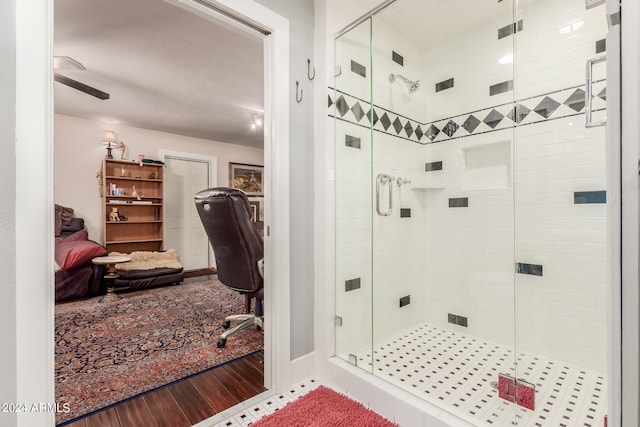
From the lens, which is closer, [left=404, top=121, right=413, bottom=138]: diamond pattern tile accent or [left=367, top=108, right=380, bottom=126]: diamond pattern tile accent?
[left=367, top=108, right=380, bottom=126]: diamond pattern tile accent

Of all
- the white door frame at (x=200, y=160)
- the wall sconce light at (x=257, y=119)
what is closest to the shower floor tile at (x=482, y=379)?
the wall sconce light at (x=257, y=119)

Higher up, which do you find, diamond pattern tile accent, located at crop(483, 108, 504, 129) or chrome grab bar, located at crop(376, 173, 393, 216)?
diamond pattern tile accent, located at crop(483, 108, 504, 129)

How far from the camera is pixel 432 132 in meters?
2.36

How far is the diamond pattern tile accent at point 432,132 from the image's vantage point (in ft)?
7.68

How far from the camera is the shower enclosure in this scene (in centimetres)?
169

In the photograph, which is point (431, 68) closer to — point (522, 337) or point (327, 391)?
point (522, 337)

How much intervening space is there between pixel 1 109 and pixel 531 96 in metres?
2.62

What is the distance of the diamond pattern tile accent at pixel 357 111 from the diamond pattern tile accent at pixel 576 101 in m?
1.28

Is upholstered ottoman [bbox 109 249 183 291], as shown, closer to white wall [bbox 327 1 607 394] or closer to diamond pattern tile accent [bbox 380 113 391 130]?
white wall [bbox 327 1 607 394]

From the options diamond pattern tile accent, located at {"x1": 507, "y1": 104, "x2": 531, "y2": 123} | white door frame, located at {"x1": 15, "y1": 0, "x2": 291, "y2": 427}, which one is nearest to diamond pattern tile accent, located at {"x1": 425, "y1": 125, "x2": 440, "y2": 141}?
diamond pattern tile accent, located at {"x1": 507, "y1": 104, "x2": 531, "y2": 123}

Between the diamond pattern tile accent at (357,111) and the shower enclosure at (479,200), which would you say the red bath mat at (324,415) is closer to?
the shower enclosure at (479,200)

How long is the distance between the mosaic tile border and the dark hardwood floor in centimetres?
174

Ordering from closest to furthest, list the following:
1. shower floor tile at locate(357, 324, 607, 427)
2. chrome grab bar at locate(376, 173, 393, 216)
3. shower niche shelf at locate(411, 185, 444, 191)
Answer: shower floor tile at locate(357, 324, 607, 427), chrome grab bar at locate(376, 173, 393, 216), shower niche shelf at locate(411, 185, 444, 191)

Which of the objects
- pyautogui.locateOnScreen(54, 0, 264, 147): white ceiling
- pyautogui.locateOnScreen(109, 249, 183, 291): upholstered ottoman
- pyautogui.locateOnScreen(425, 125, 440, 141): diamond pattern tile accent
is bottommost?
pyautogui.locateOnScreen(109, 249, 183, 291): upholstered ottoman
